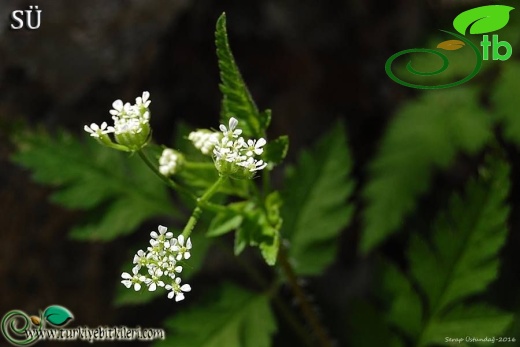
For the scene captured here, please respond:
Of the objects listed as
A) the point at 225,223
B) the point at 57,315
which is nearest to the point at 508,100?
the point at 225,223

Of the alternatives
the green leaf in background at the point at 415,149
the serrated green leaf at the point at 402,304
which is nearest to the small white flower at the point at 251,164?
the serrated green leaf at the point at 402,304

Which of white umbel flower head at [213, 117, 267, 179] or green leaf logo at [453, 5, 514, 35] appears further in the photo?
green leaf logo at [453, 5, 514, 35]

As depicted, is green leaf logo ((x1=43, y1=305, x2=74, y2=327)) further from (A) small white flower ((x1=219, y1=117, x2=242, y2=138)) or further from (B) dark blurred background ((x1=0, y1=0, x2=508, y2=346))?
(A) small white flower ((x1=219, y1=117, x2=242, y2=138))

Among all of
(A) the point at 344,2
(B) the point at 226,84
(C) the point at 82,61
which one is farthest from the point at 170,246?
(A) the point at 344,2

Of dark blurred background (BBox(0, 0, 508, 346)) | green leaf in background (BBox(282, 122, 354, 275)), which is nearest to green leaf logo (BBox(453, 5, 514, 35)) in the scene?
dark blurred background (BBox(0, 0, 508, 346))

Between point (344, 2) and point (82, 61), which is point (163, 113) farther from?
point (344, 2)
